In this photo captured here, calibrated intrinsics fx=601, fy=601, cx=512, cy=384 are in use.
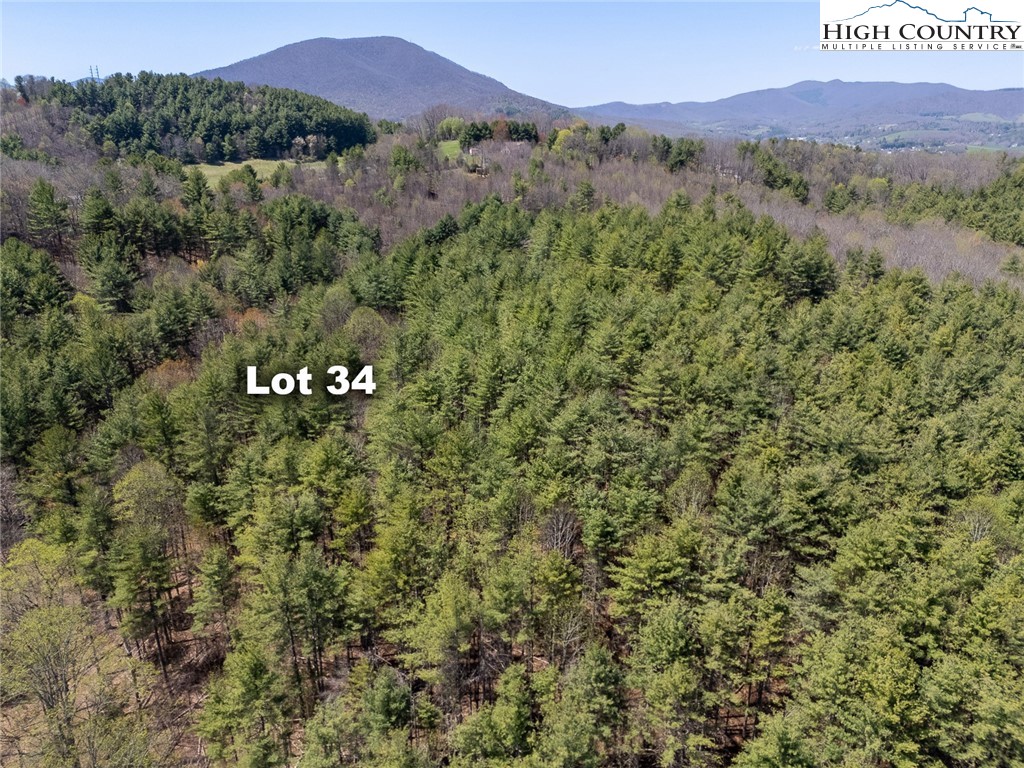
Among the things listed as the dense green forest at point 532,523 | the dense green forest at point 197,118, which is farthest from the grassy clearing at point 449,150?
the dense green forest at point 532,523

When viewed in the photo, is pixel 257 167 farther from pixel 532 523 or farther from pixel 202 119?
pixel 532 523

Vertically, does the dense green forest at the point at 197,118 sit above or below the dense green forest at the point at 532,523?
above

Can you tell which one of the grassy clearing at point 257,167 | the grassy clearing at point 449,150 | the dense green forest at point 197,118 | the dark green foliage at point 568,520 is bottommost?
the dark green foliage at point 568,520

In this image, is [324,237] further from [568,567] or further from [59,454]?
[568,567]

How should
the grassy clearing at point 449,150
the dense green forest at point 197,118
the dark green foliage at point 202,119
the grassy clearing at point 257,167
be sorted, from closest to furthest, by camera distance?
1. the grassy clearing at point 257,167
2. the dense green forest at point 197,118
3. the dark green foliage at point 202,119
4. the grassy clearing at point 449,150

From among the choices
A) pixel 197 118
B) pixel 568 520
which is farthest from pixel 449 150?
pixel 568 520

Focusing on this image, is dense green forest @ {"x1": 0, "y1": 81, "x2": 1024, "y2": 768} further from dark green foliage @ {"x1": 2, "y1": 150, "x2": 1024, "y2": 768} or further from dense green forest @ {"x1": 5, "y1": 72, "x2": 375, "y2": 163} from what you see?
dense green forest @ {"x1": 5, "y1": 72, "x2": 375, "y2": 163}

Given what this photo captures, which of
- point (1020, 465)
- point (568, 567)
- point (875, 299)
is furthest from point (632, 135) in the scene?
point (568, 567)

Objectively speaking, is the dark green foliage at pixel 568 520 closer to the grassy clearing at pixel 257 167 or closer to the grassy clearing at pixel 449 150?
the grassy clearing at pixel 257 167
